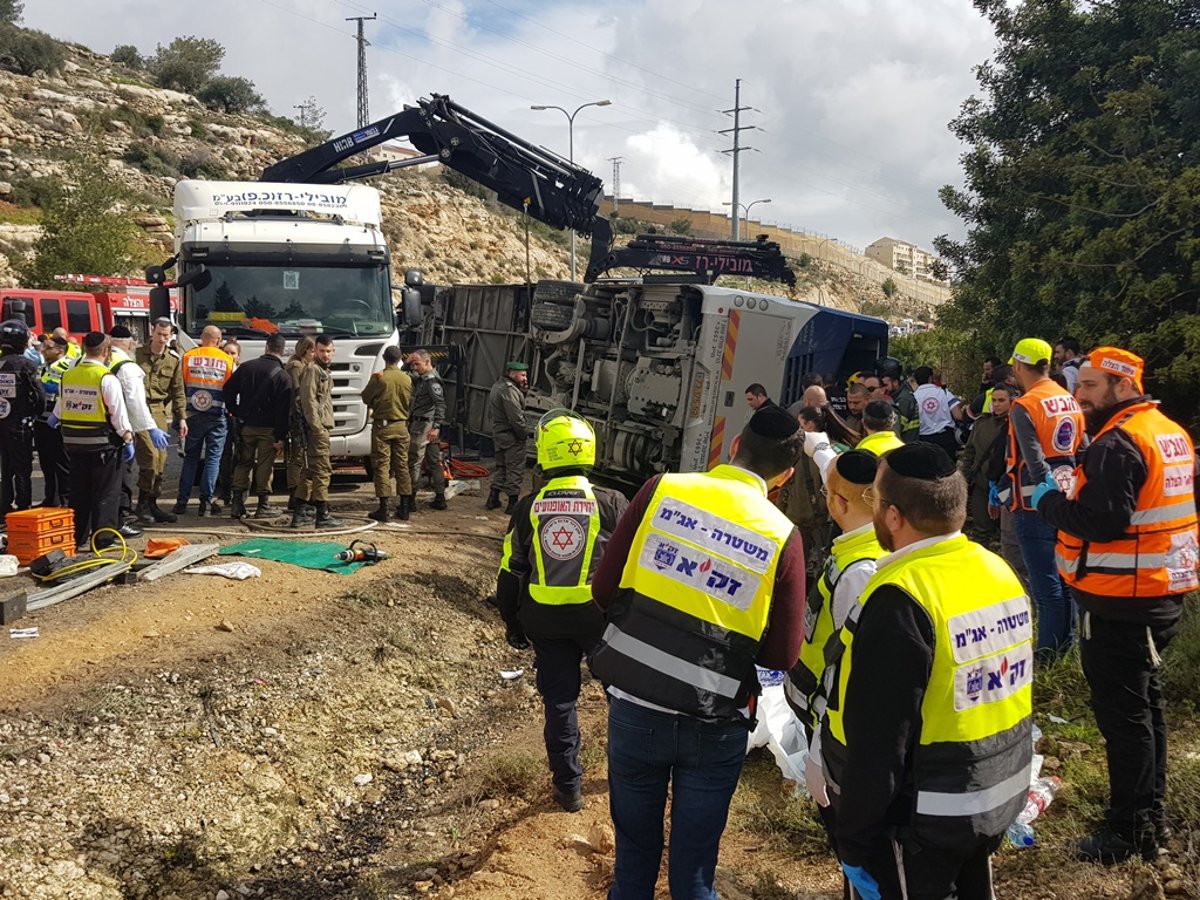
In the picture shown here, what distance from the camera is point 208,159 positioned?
40.0m

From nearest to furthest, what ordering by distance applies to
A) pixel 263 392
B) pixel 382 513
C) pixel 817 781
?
pixel 817 781, pixel 263 392, pixel 382 513

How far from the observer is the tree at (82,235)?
26.6m

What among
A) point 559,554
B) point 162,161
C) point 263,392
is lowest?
point 559,554

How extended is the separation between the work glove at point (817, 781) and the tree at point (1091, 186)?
9178 millimetres

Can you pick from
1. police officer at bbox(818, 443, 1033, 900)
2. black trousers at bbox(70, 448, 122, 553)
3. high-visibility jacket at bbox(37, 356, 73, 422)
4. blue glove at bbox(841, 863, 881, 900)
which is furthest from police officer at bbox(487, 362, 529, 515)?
police officer at bbox(818, 443, 1033, 900)

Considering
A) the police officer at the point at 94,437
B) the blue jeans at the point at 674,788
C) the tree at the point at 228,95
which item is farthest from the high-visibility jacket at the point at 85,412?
the tree at the point at 228,95

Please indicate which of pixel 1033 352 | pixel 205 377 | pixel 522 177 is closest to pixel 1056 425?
pixel 1033 352

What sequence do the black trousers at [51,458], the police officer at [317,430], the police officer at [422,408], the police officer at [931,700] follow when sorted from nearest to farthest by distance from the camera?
the police officer at [931,700] → the police officer at [317,430] → the black trousers at [51,458] → the police officer at [422,408]

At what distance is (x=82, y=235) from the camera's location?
26.8 metres

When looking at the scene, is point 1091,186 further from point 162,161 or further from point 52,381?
point 162,161

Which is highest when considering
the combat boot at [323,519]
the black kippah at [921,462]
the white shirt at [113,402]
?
the black kippah at [921,462]

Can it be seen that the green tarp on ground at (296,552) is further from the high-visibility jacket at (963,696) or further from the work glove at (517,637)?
the high-visibility jacket at (963,696)

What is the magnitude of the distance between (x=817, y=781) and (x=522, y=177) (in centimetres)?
1237

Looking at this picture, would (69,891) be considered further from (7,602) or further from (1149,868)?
(1149,868)
